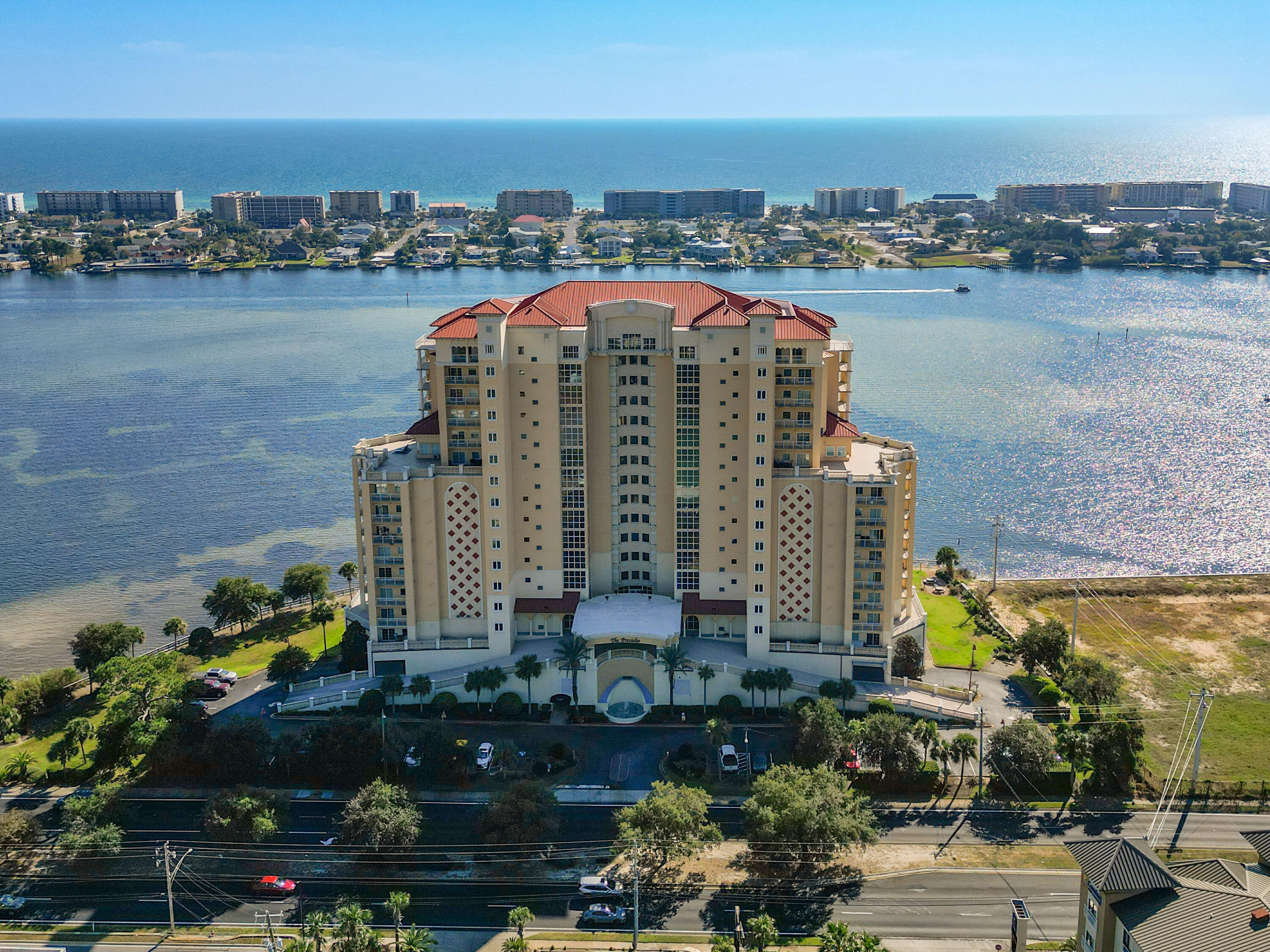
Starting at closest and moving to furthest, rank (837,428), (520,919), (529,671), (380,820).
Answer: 1. (520,919)
2. (380,820)
3. (529,671)
4. (837,428)

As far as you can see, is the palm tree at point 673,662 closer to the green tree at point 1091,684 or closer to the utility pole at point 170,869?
the green tree at point 1091,684

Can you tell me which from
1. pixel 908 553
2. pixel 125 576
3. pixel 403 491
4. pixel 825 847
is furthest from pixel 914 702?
pixel 125 576

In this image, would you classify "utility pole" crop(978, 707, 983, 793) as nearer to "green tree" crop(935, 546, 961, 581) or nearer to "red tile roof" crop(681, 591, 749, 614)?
"red tile roof" crop(681, 591, 749, 614)

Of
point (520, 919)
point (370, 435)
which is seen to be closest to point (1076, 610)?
point (520, 919)

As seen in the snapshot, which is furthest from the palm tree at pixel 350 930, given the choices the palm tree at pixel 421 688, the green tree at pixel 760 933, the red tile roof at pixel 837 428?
the red tile roof at pixel 837 428

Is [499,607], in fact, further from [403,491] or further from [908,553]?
[908,553]

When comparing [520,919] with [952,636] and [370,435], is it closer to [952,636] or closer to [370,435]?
[952,636]
